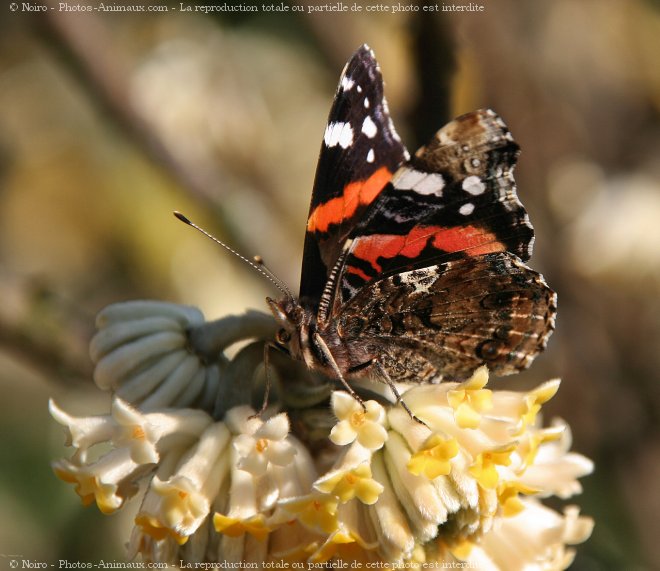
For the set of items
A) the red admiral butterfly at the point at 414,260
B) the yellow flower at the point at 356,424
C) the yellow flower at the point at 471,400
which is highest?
the red admiral butterfly at the point at 414,260

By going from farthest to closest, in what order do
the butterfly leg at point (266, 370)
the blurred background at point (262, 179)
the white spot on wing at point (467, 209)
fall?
the blurred background at point (262, 179) → the white spot on wing at point (467, 209) → the butterfly leg at point (266, 370)

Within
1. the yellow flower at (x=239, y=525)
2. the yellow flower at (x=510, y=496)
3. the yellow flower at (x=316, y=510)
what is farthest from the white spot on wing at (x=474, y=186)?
the yellow flower at (x=239, y=525)

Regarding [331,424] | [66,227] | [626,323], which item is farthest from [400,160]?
[66,227]

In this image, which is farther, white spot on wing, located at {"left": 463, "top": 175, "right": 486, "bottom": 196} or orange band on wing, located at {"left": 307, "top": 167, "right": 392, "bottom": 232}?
orange band on wing, located at {"left": 307, "top": 167, "right": 392, "bottom": 232}

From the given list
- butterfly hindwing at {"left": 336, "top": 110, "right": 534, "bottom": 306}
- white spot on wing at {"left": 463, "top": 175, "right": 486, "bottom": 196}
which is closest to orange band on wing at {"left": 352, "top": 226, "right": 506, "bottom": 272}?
butterfly hindwing at {"left": 336, "top": 110, "right": 534, "bottom": 306}

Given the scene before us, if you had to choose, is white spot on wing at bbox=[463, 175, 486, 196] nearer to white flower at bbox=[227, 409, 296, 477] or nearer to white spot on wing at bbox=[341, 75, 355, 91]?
white spot on wing at bbox=[341, 75, 355, 91]

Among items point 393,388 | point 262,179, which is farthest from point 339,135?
point 262,179

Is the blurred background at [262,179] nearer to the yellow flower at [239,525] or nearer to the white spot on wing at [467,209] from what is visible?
the white spot on wing at [467,209]

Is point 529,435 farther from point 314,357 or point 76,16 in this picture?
point 76,16
